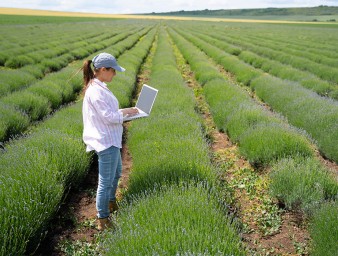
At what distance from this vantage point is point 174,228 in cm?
283

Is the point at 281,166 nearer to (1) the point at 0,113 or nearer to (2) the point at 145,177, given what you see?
(2) the point at 145,177

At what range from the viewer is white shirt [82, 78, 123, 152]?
3.24 m

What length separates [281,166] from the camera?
14.7 ft

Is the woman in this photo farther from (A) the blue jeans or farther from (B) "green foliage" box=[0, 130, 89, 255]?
(B) "green foliage" box=[0, 130, 89, 255]

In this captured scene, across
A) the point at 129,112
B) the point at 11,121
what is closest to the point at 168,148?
the point at 129,112

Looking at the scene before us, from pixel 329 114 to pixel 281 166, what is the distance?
2861 millimetres

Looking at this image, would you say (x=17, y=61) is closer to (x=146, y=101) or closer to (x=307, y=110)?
(x=307, y=110)

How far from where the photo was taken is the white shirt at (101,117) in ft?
10.6

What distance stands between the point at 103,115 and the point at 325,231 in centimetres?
232

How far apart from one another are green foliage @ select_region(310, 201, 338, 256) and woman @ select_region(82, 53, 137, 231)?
82.3 inches

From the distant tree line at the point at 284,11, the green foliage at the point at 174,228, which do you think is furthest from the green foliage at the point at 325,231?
the distant tree line at the point at 284,11

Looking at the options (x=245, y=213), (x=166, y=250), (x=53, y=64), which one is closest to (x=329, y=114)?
(x=245, y=213)

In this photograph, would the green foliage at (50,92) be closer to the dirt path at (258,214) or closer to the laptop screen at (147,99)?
the dirt path at (258,214)

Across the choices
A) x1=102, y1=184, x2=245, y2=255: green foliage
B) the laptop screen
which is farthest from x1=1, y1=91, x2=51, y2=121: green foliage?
x1=102, y1=184, x2=245, y2=255: green foliage
